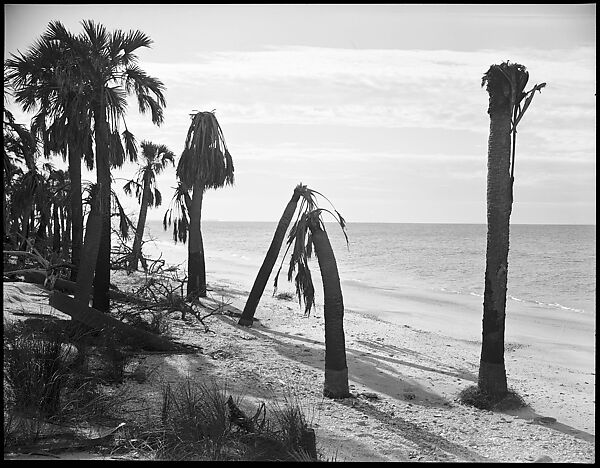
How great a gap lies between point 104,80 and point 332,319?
24.4ft

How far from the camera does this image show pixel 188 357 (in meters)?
11.1

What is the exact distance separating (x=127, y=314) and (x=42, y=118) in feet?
15.6

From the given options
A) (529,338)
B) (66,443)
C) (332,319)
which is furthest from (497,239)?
(529,338)

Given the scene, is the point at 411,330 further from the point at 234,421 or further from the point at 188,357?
the point at 234,421

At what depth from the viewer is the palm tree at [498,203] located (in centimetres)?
973

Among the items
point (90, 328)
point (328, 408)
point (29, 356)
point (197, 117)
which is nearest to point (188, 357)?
point (90, 328)

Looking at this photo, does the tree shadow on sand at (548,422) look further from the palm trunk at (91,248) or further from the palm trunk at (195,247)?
the palm trunk at (195,247)

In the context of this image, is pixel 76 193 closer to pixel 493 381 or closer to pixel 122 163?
pixel 122 163

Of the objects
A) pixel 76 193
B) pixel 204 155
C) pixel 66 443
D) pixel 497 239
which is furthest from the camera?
pixel 204 155

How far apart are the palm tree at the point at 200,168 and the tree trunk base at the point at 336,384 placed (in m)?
8.31

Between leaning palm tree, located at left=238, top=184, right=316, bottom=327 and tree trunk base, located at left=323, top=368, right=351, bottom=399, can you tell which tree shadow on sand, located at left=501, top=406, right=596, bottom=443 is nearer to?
tree trunk base, located at left=323, top=368, right=351, bottom=399

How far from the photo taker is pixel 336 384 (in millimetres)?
9656

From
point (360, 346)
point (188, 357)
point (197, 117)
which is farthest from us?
point (197, 117)

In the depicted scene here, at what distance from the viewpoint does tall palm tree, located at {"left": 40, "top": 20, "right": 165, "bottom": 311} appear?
12734 mm
